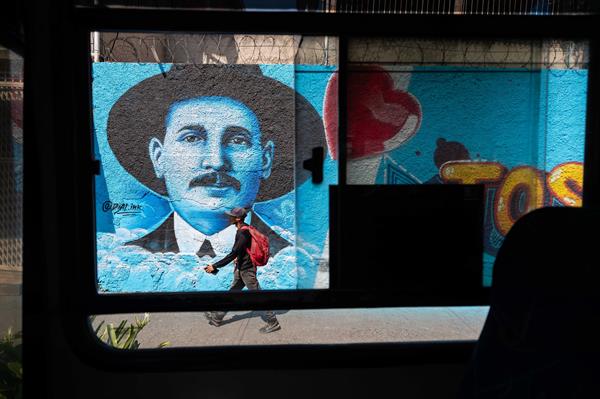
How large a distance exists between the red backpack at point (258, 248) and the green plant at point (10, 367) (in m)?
0.93

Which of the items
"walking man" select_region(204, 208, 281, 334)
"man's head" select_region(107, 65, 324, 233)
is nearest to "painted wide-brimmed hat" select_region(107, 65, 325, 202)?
"man's head" select_region(107, 65, 324, 233)

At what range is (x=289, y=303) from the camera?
1740 millimetres

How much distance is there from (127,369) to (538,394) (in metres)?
1.43

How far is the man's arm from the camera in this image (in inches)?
71.4

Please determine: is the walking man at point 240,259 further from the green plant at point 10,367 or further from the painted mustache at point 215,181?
the green plant at point 10,367

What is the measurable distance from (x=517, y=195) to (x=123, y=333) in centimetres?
172

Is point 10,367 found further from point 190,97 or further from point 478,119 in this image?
point 478,119

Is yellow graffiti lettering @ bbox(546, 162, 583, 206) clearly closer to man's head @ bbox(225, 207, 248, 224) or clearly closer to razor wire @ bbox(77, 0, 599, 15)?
razor wire @ bbox(77, 0, 599, 15)

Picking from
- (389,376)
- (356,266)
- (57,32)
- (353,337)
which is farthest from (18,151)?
(389,376)

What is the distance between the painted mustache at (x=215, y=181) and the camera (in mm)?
1779

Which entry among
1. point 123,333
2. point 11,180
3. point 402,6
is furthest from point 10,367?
point 402,6

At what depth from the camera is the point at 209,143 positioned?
1758 mm

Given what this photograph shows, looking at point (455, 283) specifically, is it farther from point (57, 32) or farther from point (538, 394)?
point (57, 32)

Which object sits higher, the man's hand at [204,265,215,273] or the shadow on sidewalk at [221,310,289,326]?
the man's hand at [204,265,215,273]
